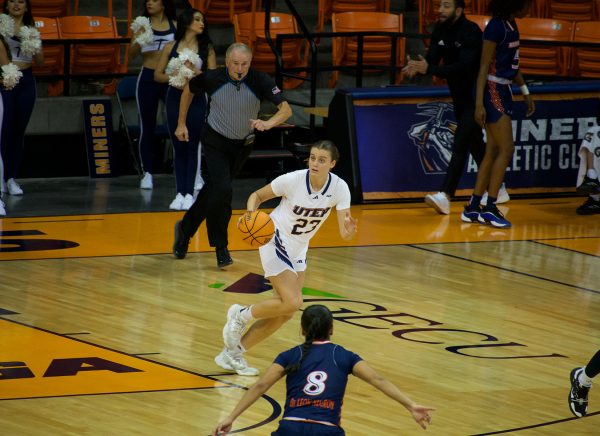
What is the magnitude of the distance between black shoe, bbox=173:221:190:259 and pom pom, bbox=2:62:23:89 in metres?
2.96

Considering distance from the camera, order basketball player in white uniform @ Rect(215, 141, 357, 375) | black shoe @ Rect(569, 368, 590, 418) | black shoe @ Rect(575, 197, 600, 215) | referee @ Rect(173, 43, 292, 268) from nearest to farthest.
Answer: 1. black shoe @ Rect(569, 368, 590, 418)
2. basketball player in white uniform @ Rect(215, 141, 357, 375)
3. referee @ Rect(173, 43, 292, 268)
4. black shoe @ Rect(575, 197, 600, 215)

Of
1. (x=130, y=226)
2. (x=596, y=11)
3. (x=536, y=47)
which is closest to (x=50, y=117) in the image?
(x=130, y=226)

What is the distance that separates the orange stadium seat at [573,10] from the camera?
1908cm

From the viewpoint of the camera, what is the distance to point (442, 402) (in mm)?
7914

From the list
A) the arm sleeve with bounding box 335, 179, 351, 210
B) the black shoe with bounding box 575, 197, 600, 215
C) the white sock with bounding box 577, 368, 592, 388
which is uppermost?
the arm sleeve with bounding box 335, 179, 351, 210

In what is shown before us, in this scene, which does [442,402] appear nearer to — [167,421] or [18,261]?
[167,421]

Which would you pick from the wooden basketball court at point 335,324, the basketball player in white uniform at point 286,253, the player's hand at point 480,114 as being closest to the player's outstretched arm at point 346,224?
the basketball player in white uniform at point 286,253

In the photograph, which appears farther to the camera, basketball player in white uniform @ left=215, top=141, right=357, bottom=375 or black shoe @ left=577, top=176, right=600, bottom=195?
black shoe @ left=577, top=176, right=600, bottom=195

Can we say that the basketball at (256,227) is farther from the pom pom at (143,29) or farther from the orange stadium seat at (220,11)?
the orange stadium seat at (220,11)

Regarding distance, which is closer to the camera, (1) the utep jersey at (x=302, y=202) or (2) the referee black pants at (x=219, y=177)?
(1) the utep jersey at (x=302, y=202)

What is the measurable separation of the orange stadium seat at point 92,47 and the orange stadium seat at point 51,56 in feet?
0.47

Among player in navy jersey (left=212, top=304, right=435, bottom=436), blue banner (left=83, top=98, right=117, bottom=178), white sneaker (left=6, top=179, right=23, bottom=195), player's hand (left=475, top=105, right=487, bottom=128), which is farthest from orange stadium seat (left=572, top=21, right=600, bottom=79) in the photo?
player in navy jersey (left=212, top=304, right=435, bottom=436)

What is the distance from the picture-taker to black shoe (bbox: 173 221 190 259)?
11.6 meters

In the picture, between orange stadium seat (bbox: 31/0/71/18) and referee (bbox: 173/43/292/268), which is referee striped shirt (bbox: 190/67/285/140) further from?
orange stadium seat (bbox: 31/0/71/18)
